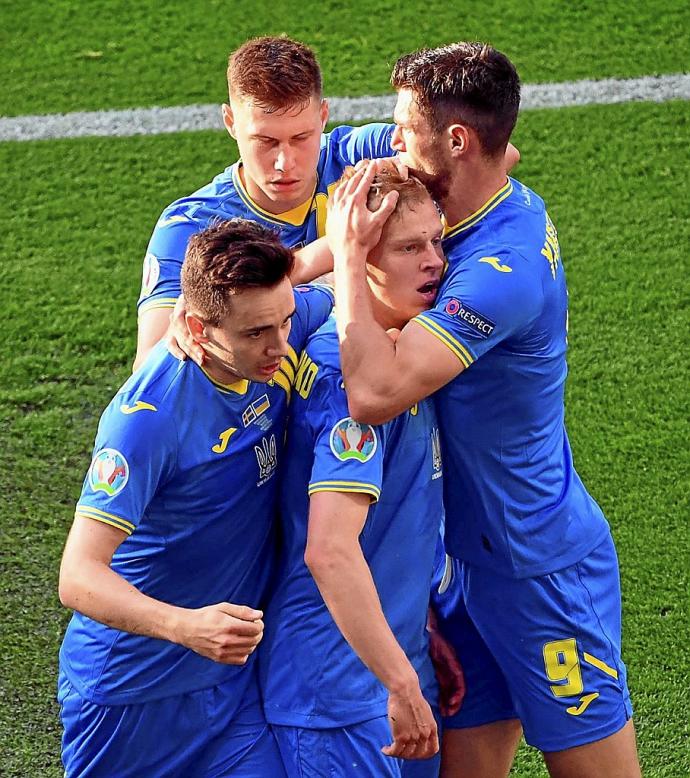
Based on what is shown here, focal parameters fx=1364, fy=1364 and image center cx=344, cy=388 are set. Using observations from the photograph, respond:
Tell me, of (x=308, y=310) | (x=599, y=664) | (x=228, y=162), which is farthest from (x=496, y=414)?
(x=228, y=162)

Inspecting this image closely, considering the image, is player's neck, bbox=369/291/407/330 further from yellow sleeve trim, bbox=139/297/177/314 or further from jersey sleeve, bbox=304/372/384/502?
yellow sleeve trim, bbox=139/297/177/314

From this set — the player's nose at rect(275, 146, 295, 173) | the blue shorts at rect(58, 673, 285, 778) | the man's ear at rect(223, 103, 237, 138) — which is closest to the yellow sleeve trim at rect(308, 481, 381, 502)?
the blue shorts at rect(58, 673, 285, 778)

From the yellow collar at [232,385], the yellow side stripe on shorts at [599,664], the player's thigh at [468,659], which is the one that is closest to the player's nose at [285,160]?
the yellow collar at [232,385]

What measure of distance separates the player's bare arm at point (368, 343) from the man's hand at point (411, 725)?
2.05 ft

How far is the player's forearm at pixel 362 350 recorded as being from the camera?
3.09 meters

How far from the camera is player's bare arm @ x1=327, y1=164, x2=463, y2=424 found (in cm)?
310

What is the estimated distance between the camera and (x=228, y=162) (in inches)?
287

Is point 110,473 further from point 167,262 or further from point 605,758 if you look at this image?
point 605,758

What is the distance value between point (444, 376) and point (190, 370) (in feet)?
1.96

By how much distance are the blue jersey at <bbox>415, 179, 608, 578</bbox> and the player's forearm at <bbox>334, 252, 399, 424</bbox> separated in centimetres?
15

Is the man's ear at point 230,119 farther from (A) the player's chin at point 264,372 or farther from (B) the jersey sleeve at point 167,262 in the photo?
(A) the player's chin at point 264,372

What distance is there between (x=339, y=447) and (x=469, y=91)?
974 millimetres

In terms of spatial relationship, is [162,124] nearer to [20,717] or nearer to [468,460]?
[20,717]

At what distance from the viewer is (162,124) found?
25.1 feet
